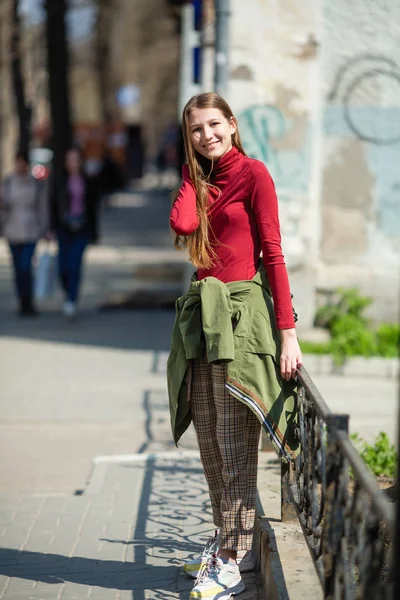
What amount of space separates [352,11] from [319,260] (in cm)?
232

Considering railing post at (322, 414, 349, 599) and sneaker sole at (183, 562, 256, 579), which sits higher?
railing post at (322, 414, 349, 599)

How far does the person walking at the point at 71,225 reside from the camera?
12.4 metres

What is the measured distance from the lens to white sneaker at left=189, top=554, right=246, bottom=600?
13.4 feet

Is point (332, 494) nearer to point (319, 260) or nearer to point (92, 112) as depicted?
point (319, 260)

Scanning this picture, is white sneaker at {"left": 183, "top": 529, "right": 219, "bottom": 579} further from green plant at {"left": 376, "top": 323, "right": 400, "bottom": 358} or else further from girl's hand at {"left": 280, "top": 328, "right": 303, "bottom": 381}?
green plant at {"left": 376, "top": 323, "right": 400, "bottom": 358}

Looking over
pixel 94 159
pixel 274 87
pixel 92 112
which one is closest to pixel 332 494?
pixel 274 87

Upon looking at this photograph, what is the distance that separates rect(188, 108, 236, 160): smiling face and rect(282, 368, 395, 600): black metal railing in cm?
85

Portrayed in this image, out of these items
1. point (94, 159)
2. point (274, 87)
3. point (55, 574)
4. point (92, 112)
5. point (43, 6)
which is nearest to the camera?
point (55, 574)

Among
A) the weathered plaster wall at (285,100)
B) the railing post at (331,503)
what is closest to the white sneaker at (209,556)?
the railing post at (331,503)

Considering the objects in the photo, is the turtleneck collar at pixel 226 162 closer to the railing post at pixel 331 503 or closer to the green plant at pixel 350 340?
the railing post at pixel 331 503

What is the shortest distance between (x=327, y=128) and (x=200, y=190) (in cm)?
655

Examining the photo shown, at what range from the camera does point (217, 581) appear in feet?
13.5

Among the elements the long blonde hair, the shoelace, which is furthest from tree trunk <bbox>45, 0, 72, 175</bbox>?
the shoelace

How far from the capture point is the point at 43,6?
22.2 meters
